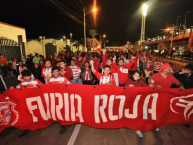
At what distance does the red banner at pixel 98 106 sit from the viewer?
3195 millimetres

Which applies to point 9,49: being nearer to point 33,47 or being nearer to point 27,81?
point 33,47

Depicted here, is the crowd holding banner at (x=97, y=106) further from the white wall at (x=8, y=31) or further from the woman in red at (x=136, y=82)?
the white wall at (x=8, y=31)

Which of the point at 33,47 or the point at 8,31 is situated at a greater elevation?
the point at 8,31

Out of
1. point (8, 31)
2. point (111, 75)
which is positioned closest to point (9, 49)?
point (8, 31)

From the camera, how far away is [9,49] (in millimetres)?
13148

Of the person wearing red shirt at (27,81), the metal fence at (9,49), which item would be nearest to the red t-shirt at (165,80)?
the person wearing red shirt at (27,81)

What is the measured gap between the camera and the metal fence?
12373 mm

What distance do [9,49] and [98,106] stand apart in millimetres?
13557

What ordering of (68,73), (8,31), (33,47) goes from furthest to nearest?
(33,47), (8,31), (68,73)

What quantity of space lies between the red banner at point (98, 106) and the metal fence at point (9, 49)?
11.4 metres

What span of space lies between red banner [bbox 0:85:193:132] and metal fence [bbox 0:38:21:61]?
1145cm

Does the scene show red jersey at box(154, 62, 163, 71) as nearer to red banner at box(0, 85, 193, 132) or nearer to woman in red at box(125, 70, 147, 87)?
woman in red at box(125, 70, 147, 87)

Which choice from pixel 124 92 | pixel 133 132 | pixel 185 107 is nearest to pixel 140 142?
pixel 133 132

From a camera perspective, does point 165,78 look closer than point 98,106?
No
